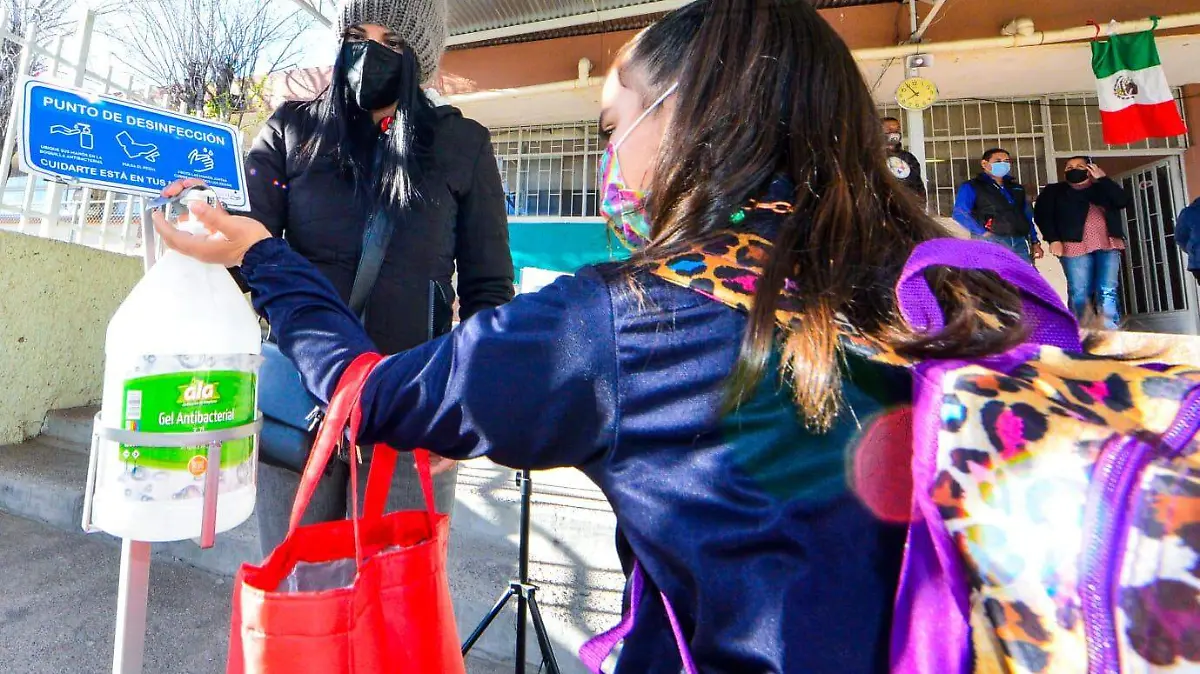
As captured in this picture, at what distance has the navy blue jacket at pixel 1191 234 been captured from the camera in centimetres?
494

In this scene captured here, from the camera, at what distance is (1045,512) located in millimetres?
475

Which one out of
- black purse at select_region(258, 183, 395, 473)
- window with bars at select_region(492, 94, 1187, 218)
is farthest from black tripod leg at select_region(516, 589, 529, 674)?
window with bars at select_region(492, 94, 1187, 218)

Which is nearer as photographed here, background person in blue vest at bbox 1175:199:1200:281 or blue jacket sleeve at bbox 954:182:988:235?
background person in blue vest at bbox 1175:199:1200:281

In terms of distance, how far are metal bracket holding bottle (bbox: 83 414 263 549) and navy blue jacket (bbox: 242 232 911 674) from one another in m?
0.32

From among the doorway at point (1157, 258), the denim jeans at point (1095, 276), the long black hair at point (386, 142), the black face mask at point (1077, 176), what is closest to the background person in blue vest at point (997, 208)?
the denim jeans at point (1095, 276)

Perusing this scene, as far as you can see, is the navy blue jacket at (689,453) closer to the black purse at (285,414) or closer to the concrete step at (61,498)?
the black purse at (285,414)

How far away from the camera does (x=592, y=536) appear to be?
7.93ft

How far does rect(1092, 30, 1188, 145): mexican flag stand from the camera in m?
5.63

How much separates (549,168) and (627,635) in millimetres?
8620

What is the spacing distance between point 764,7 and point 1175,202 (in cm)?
878

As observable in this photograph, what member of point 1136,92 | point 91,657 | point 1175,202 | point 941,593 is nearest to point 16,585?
point 91,657

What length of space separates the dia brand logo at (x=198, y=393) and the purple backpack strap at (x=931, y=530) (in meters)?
0.85

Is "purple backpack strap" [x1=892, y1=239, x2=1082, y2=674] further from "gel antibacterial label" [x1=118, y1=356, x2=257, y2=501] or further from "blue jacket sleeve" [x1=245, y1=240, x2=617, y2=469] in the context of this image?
"gel antibacterial label" [x1=118, y1=356, x2=257, y2=501]

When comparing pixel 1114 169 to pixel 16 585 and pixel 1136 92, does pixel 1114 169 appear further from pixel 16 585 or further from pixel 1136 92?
pixel 16 585
